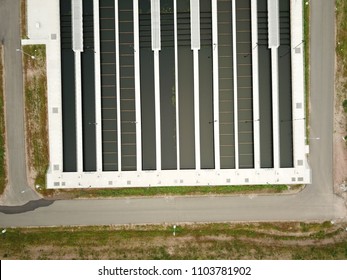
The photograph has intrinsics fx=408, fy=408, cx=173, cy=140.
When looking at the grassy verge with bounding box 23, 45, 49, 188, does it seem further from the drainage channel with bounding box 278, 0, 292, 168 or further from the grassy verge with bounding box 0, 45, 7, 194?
the drainage channel with bounding box 278, 0, 292, 168

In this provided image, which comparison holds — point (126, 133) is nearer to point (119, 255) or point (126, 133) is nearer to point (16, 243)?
point (119, 255)

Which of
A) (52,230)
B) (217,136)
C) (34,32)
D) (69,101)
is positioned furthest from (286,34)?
(52,230)

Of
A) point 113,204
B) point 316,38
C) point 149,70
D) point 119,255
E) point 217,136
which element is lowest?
point 119,255
